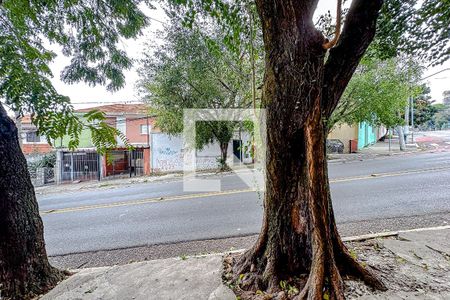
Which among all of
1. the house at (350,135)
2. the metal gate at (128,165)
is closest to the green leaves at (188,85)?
the metal gate at (128,165)

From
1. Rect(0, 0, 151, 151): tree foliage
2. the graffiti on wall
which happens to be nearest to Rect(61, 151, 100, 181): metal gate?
the graffiti on wall

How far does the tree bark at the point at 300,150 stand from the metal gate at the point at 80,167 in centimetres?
1453

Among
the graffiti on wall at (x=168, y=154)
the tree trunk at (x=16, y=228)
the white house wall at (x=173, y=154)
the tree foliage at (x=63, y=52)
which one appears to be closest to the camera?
the tree foliage at (x=63, y=52)

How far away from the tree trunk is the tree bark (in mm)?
2195

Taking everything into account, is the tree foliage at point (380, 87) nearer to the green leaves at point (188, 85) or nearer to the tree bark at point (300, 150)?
the green leaves at point (188, 85)

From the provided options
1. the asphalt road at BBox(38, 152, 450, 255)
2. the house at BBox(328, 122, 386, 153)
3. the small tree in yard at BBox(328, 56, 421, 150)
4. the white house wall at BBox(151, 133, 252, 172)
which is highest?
the small tree in yard at BBox(328, 56, 421, 150)

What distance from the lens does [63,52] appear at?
329 cm

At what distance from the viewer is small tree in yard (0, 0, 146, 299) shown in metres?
1.67

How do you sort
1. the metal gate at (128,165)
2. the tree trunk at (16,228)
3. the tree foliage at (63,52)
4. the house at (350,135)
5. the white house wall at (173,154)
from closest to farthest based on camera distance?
the tree foliage at (63,52) → the tree trunk at (16,228) → the white house wall at (173,154) → the metal gate at (128,165) → the house at (350,135)

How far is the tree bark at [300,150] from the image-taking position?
1.82 metres

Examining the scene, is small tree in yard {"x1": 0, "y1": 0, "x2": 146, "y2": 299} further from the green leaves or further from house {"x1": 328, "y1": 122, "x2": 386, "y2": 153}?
house {"x1": 328, "y1": 122, "x2": 386, "y2": 153}

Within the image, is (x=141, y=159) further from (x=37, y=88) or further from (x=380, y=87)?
(x=37, y=88)

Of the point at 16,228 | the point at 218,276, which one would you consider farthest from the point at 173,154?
the point at 218,276

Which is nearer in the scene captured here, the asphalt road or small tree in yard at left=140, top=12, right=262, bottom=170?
the asphalt road
